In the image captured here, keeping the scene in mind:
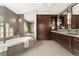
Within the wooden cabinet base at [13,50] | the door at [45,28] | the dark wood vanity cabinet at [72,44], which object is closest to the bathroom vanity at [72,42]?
the dark wood vanity cabinet at [72,44]

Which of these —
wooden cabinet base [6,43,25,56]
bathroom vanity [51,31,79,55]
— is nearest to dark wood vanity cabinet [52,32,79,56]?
bathroom vanity [51,31,79,55]

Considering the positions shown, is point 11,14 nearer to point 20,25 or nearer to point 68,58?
point 20,25

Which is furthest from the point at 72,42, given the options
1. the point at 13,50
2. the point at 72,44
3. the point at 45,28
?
the point at 45,28

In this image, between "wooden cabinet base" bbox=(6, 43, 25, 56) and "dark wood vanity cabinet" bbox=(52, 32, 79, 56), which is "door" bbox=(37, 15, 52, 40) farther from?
"wooden cabinet base" bbox=(6, 43, 25, 56)

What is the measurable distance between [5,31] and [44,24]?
7.26 m

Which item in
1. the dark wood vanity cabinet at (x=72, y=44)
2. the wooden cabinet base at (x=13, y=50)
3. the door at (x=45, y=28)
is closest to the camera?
the wooden cabinet base at (x=13, y=50)

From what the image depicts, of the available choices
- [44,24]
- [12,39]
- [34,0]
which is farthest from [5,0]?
[44,24]

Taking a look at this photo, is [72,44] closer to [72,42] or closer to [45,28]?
[72,42]

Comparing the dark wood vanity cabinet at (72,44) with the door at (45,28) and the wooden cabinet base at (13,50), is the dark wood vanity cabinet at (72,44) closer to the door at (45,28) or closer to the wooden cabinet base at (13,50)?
the wooden cabinet base at (13,50)

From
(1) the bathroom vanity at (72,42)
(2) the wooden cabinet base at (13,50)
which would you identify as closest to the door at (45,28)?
(1) the bathroom vanity at (72,42)

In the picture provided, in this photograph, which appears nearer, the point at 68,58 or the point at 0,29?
the point at 68,58

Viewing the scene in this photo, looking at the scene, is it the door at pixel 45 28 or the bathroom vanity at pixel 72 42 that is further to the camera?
the door at pixel 45 28

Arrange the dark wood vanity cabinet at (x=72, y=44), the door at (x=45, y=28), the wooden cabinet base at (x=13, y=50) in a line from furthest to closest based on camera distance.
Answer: the door at (x=45, y=28) < the dark wood vanity cabinet at (x=72, y=44) < the wooden cabinet base at (x=13, y=50)

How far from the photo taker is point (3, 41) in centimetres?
214
